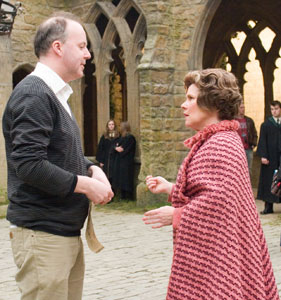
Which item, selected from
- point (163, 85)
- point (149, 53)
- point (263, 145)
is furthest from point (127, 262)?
point (149, 53)

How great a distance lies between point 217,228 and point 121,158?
848cm

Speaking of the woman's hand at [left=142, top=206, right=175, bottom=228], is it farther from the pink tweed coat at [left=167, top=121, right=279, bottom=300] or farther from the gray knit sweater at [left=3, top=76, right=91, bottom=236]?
the gray knit sweater at [left=3, top=76, right=91, bottom=236]

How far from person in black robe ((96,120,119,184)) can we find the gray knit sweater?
343 inches

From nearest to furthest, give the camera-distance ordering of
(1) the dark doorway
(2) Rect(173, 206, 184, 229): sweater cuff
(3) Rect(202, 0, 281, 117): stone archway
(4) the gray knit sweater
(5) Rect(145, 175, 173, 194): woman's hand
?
(4) the gray knit sweater → (2) Rect(173, 206, 184, 229): sweater cuff → (5) Rect(145, 175, 173, 194): woman's hand → (3) Rect(202, 0, 281, 117): stone archway → (1) the dark doorway

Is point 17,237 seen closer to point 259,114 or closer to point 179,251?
point 179,251

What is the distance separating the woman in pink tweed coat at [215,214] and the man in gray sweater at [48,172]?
0.38 metres

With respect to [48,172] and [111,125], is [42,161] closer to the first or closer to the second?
[48,172]

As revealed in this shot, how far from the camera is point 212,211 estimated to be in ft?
8.95

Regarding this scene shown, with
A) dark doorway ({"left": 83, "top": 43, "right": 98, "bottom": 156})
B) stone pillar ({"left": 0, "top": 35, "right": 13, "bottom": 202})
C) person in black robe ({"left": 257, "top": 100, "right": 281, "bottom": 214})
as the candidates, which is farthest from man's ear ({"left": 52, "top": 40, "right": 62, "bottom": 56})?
dark doorway ({"left": 83, "top": 43, "right": 98, "bottom": 156})

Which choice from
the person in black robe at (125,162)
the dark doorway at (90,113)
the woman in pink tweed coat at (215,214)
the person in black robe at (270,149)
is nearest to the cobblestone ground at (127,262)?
the person in black robe at (270,149)

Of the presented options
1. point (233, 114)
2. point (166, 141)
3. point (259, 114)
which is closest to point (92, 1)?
point (166, 141)

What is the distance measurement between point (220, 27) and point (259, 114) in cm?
270

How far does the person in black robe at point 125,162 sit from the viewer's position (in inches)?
440

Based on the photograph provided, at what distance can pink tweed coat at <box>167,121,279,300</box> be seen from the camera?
107 inches
